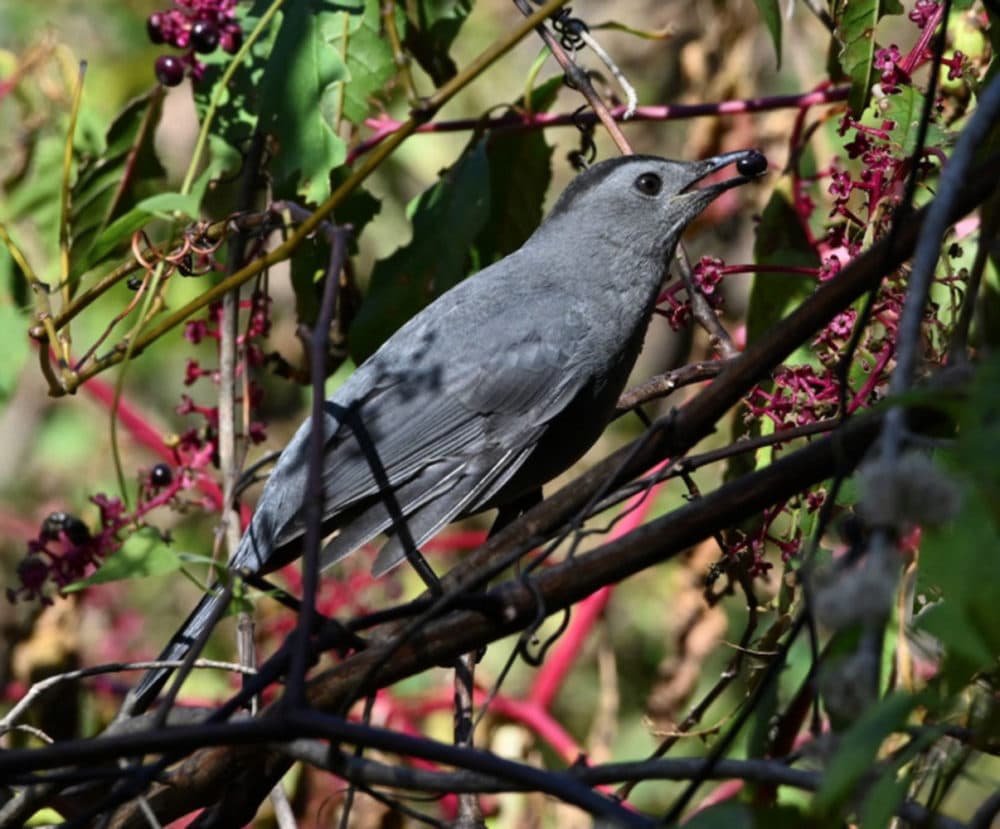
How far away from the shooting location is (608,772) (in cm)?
166

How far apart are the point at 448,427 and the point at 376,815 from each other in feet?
3.53

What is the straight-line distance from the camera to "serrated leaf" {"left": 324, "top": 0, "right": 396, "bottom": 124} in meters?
3.59

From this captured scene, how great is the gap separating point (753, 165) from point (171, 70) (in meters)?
1.46

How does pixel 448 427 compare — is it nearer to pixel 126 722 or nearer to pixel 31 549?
pixel 31 549

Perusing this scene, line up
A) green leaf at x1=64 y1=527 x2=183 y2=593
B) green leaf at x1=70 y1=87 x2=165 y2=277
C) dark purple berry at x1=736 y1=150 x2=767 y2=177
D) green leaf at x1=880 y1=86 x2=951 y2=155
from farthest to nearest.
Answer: green leaf at x1=70 y1=87 x2=165 y2=277 → dark purple berry at x1=736 y1=150 x2=767 y2=177 → green leaf at x1=880 y1=86 x2=951 y2=155 → green leaf at x1=64 y1=527 x2=183 y2=593

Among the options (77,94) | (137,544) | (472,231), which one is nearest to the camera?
(137,544)

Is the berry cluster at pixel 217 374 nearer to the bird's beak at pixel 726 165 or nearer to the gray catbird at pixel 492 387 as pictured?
the gray catbird at pixel 492 387

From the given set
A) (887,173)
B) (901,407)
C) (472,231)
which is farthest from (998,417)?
(472,231)

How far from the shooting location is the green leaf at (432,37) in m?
3.79

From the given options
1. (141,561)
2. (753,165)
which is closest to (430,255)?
(753,165)

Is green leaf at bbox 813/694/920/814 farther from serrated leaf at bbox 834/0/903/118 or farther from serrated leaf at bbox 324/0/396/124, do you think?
serrated leaf at bbox 324/0/396/124

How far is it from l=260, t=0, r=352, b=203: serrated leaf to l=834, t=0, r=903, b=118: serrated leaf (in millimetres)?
1195

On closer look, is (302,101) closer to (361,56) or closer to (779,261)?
(361,56)

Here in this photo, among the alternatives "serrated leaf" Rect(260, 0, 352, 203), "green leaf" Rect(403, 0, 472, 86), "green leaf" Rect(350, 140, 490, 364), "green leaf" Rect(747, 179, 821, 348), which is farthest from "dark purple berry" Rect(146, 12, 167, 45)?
"green leaf" Rect(747, 179, 821, 348)
